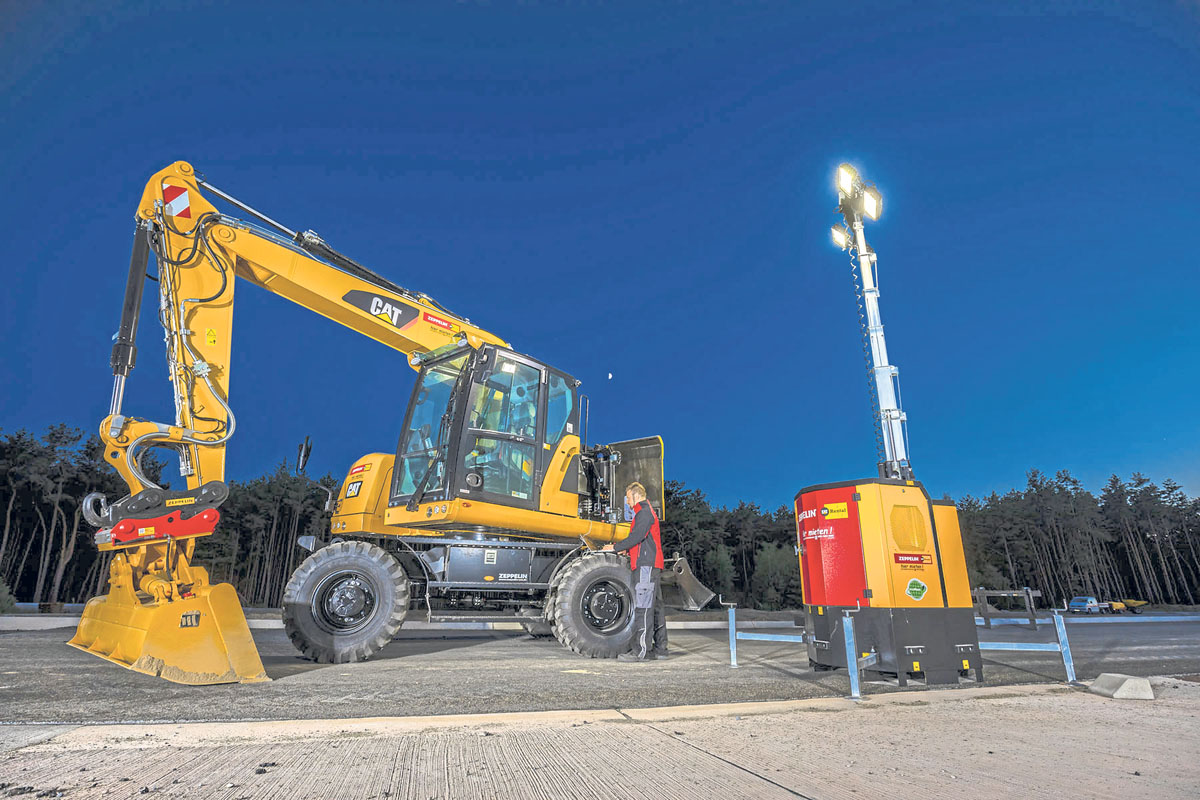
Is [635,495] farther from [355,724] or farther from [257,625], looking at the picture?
[257,625]

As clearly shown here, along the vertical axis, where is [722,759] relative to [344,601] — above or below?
below

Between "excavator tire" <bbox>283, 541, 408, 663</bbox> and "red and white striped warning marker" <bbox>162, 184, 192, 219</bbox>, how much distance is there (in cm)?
409

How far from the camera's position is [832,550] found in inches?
201

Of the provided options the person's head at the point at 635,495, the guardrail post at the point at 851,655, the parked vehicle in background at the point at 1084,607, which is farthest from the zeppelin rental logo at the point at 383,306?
the parked vehicle in background at the point at 1084,607

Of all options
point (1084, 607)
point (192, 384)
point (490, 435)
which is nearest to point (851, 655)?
point (490, 435)

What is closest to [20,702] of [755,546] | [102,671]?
[102,671]

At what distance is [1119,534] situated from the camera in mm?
58812

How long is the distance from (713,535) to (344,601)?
43907 mm

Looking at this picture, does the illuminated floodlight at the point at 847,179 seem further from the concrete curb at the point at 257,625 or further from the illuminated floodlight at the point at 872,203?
the concrete curb at the point at 257,625

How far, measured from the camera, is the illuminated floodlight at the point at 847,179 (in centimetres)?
849

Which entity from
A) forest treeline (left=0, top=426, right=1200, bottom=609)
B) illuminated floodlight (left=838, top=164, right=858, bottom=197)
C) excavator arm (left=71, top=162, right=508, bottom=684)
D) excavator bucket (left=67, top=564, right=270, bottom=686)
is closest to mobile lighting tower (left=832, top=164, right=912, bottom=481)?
illuminated floodlight (left=838, top=164, right=858, bottom=197)

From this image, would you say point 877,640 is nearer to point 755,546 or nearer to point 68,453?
point 68,453

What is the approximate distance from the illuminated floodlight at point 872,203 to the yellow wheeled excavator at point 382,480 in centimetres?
449

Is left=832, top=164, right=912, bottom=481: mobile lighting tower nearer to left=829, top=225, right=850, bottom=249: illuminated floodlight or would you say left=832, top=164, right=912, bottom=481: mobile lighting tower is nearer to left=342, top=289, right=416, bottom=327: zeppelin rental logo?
left=829, top=225, right=850, bottom=249: illuminated floodlight
